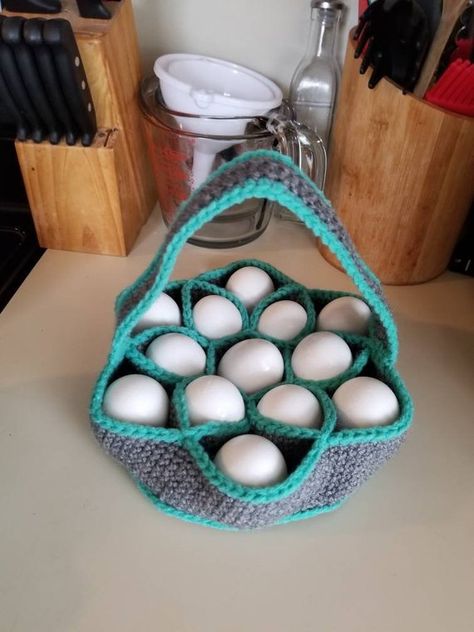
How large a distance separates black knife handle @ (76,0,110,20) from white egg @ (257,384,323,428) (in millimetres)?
444

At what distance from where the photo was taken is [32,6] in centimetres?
62

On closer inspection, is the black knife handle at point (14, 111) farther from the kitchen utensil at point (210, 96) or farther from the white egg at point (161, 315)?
the white egg at point (161, 315)

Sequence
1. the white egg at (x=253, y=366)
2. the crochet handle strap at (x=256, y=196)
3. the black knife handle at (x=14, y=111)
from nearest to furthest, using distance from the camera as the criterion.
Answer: the crochet handle strap at (x=256, y=196), the white egg at (x=253, y=366), the black knife handle at (x=14, y=111)

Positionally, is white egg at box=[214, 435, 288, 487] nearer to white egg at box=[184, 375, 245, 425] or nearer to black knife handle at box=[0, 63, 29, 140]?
white egg at box=[184, 375, 245, 425]

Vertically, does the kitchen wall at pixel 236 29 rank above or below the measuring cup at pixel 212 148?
above

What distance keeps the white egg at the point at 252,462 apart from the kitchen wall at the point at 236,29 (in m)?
0.50

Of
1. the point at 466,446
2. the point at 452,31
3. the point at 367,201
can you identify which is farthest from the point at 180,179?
the point at 466,446

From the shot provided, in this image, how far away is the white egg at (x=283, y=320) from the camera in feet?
1.68

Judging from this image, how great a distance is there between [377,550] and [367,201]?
0.35 metres

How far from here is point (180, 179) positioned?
2.26ft

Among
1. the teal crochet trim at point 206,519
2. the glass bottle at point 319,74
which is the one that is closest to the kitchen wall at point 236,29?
the glass bottle at point 319,74

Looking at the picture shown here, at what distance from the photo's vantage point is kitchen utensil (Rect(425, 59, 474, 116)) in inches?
20.1

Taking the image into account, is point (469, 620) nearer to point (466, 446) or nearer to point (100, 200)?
point (466, 446)

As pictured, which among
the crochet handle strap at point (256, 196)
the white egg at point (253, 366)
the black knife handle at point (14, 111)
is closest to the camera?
the crochet handle strap at point (256, 196)
